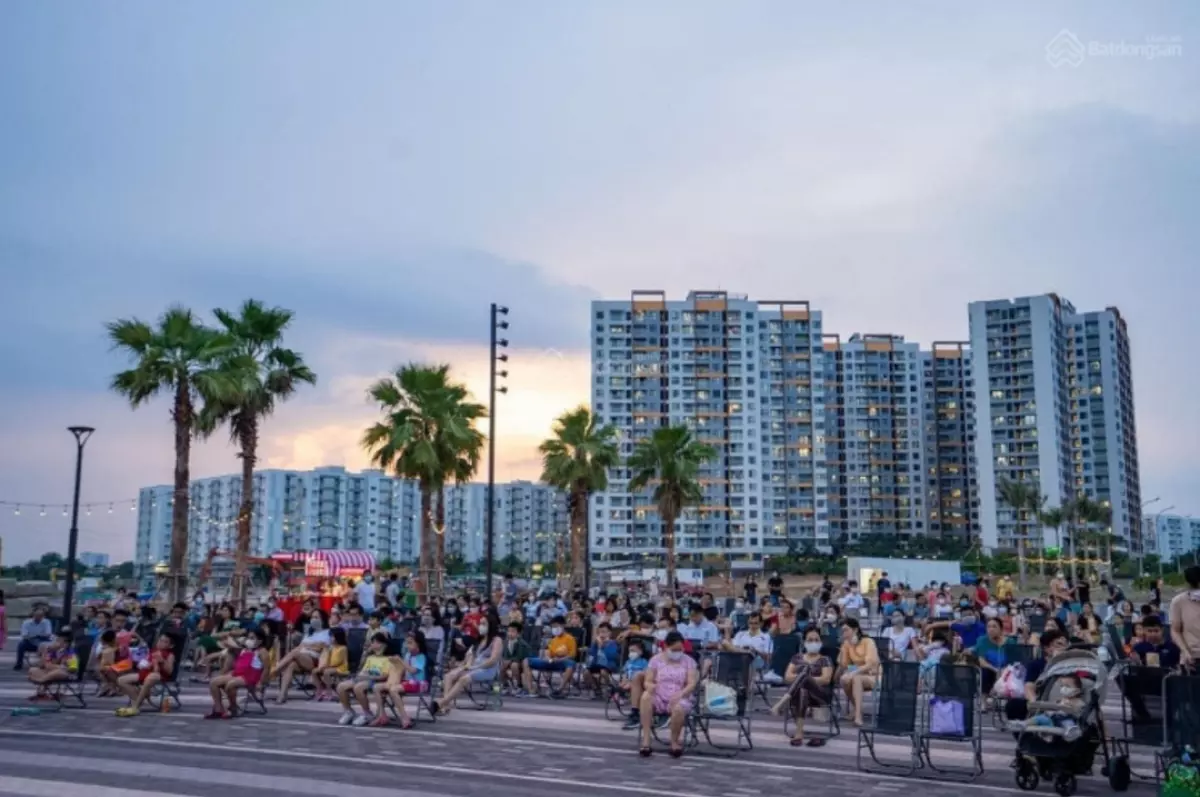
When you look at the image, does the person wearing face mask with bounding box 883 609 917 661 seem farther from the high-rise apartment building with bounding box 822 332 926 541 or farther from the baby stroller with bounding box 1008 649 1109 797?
the high-rise apartment building with bounding box 822 332 926 541

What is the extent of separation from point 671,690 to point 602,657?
199 inches

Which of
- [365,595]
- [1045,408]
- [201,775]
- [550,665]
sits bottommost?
[201,775]

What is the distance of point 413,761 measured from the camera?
10.5m

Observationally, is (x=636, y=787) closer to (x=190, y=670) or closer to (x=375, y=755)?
(x=375, y=755)

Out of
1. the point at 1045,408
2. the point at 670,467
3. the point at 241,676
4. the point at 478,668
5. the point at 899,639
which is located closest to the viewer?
the point at 241,676

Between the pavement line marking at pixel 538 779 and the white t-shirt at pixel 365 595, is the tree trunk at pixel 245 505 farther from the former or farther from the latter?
the pavement line marking at pixel 538 779

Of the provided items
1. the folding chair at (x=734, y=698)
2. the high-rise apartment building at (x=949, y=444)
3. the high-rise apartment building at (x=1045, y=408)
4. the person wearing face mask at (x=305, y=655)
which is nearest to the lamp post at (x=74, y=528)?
the person wearing face mask at (x=305, y=655)

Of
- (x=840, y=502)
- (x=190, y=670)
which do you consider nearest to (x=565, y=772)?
(x=190, y=670)

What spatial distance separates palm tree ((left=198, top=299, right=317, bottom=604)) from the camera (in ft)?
96.7

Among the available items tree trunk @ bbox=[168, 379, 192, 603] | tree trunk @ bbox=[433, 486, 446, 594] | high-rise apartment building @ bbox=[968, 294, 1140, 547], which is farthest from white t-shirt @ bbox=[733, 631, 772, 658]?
high-rise apartment building @ bbox=[968, 294, 1140, 547]

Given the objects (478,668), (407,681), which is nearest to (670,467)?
(478,668)

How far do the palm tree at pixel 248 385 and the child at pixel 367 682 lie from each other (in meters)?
16.0

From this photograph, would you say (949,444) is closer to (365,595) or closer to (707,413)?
(707,413)

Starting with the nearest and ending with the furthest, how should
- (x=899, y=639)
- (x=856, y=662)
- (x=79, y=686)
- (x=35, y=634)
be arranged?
(x=856, y=662) → (x=899, y=639) → (x=79, y=686) → (x=35, y=634)
